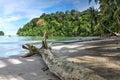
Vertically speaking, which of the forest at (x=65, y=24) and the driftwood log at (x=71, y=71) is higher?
the forest at (x=65, y=24)

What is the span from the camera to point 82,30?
7975 cm

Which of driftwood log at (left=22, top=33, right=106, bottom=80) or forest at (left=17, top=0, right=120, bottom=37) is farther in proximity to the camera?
forest at (left=17, top=0, right=120, bottom=37)

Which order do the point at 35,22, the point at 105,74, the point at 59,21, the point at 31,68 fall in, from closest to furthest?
1. the point at 105,74
2. the point at 31,68
3. the point at 59,21
4. the point at 35,22

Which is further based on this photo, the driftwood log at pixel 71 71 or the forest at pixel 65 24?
the forest at pixel 65 24

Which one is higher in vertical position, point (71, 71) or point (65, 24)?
point (65, 24)

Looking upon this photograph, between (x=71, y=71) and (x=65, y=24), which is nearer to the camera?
(x=71, y=71)

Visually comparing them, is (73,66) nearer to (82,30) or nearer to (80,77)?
(80,77)

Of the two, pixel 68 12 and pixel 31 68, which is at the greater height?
pixel 68 12

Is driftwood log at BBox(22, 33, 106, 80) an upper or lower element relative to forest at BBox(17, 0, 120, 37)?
lower

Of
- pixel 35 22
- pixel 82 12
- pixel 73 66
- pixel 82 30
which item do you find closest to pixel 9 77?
pixel 73 66

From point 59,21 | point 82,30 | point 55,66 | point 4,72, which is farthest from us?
point 59,21

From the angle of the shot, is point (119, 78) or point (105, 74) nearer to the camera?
point (119, 78)

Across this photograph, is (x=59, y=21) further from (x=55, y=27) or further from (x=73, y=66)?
(x=73, y=66)

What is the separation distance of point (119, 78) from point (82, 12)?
78.8m
